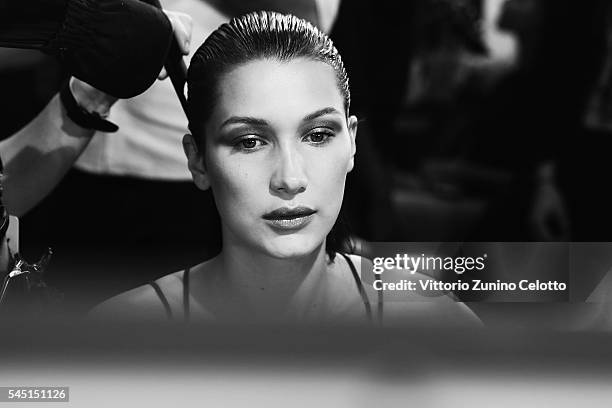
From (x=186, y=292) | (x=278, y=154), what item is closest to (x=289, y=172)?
(x=278, y=154)

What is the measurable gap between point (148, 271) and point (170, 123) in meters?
0.34

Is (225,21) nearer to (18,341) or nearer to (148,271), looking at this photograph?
(148,271)

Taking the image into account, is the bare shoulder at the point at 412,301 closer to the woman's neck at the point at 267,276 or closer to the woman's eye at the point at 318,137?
the woman's neck at the point at 267,276

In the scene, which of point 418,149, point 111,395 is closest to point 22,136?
point 111,395

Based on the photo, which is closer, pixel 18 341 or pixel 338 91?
pixel 338 91

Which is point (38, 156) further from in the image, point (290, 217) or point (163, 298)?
point (290, 217)

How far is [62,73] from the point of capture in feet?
5.22

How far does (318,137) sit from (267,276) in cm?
34

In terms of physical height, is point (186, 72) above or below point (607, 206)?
above

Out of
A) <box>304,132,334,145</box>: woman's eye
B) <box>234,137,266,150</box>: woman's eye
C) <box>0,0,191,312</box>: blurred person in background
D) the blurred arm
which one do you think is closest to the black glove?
<box>0,0,191,312</box>: blurred person in background

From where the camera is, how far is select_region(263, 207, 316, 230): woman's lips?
5.08 feet

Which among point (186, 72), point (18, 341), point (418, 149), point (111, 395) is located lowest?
point (111, 395)

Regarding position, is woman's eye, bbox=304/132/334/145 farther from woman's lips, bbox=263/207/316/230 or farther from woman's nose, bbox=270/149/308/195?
woman's lips, bbox=263/207/316/230

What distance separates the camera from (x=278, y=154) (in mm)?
1521
